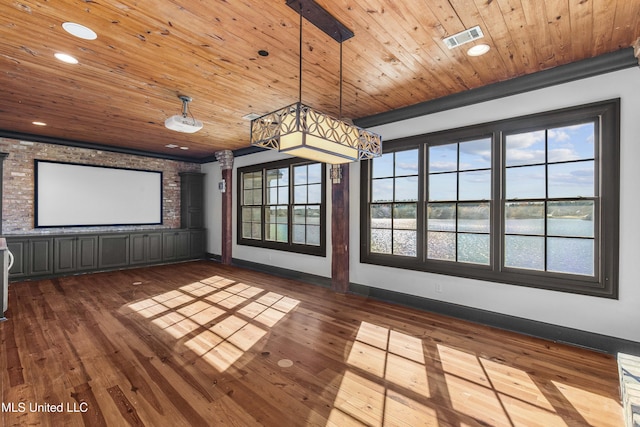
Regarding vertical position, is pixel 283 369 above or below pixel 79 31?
below

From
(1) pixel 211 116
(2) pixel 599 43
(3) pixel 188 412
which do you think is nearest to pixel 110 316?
(3) pixel 188 412

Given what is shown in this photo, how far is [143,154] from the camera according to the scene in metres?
7.36

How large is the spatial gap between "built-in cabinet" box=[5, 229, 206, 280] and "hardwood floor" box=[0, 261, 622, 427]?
185 centimetres

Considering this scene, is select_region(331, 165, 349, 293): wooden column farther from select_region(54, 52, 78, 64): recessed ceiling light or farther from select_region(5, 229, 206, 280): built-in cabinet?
select_region(5, 229, 206, 280): built-in cabinet

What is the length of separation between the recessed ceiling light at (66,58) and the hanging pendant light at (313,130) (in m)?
2.16

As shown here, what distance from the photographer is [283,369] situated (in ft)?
8.40

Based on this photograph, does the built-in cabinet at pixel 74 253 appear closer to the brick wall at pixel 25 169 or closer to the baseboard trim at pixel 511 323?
the brick wall at pixel 25 169

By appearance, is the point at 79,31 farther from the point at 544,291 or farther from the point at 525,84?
the point at 544,291

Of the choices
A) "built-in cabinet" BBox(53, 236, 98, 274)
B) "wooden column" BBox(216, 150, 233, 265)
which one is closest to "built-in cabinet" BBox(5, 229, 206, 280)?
"built-in cabinet" BBox(53, 236, 98, 274)

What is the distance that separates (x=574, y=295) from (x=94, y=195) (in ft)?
28.0

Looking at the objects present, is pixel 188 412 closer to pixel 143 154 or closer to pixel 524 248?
pixel 524 248

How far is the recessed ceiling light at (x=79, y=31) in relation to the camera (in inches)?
94.8

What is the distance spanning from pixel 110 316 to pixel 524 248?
16.4 ft

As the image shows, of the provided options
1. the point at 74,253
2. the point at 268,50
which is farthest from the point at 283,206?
the point at 74,253
